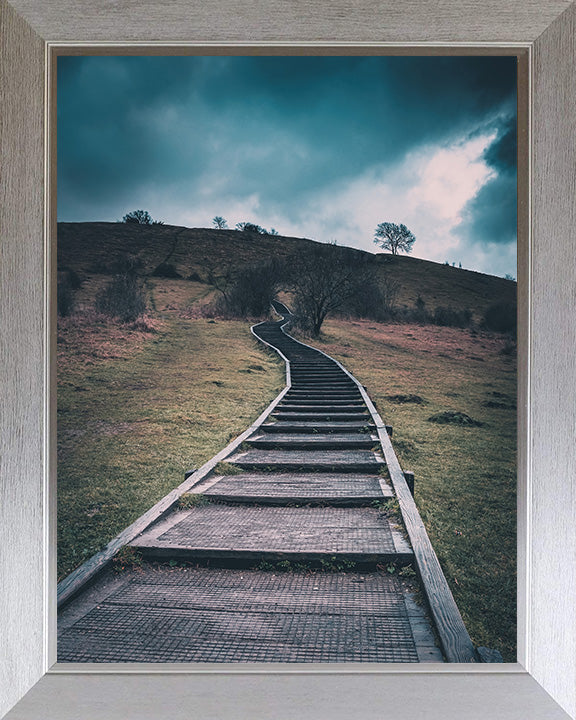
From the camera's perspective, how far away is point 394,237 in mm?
2822

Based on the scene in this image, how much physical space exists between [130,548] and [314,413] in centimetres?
158

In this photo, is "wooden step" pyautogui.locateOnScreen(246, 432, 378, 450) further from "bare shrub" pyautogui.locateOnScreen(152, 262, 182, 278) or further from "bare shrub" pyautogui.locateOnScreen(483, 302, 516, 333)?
"bare shrub" pyautogui.locateOnScreen(152, 262, 182, 278)

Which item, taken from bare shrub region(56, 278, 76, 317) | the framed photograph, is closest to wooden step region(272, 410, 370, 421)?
bare shrub region(56, 278, 76, 317)

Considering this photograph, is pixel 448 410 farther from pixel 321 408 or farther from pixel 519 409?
pixel 519 409

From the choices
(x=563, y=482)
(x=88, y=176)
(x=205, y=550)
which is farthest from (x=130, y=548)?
(x=88, y=176)

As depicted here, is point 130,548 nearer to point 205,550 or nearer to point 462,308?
point 205,550

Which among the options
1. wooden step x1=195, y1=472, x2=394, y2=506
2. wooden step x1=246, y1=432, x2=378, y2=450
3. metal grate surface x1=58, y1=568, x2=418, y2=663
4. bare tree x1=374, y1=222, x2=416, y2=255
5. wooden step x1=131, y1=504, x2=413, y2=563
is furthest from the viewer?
wooden step x1=246, y1=432, x2=378, y2=450

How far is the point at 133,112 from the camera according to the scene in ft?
9.41

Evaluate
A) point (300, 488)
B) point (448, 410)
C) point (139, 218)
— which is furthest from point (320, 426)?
point (139, 218)

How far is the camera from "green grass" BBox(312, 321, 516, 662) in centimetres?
297

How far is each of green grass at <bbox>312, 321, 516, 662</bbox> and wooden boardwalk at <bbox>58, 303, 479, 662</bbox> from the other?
30 centimetres

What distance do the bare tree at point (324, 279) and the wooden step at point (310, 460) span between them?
70 centimetres

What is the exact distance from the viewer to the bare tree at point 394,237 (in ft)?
9.21

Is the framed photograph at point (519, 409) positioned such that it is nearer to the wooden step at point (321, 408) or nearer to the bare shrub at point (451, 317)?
the bare shrub at point (451, 317)
